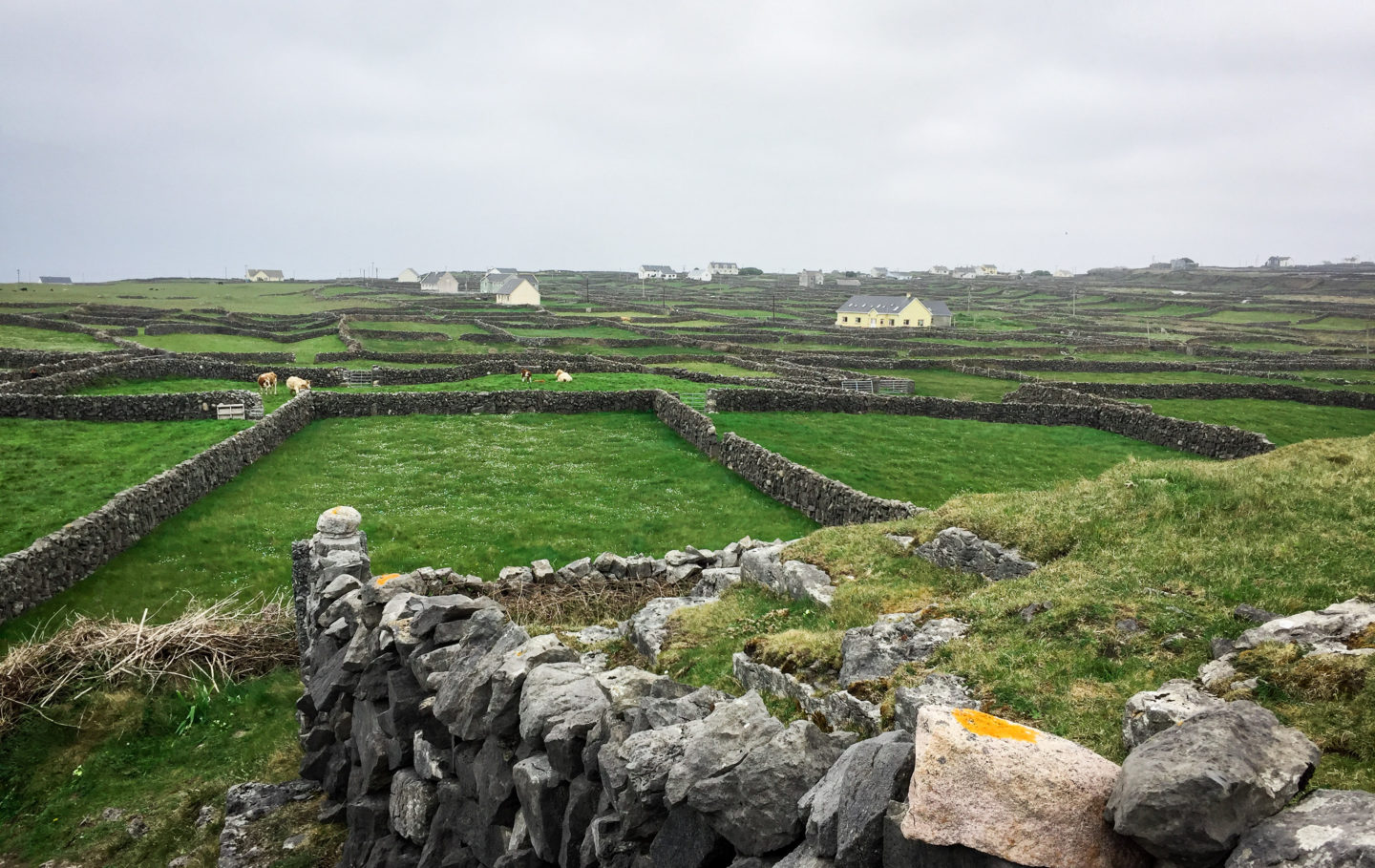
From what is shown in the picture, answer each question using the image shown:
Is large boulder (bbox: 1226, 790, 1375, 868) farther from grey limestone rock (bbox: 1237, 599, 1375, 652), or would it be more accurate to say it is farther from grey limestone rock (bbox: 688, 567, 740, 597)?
grey limestone rock (bbox: 688, 567, 740, 597)

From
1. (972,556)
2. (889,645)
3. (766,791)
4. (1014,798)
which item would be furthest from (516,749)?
(972,556)

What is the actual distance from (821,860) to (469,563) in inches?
595

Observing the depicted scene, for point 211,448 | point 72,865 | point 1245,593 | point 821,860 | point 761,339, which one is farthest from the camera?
point 761,339

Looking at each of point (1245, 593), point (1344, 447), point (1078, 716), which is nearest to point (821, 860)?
point (1078, 716)

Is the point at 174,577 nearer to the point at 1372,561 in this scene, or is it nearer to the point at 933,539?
the point at 933,539

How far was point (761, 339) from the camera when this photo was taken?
→ 287ft

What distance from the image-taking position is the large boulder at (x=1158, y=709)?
17.0 feet

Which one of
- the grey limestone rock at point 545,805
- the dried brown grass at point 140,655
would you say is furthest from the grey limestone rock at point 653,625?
the dried brown grass at point 140,655

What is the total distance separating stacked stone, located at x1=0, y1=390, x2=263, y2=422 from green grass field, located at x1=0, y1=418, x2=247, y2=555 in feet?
3.10

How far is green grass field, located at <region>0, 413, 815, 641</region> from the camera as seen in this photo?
18156 mm

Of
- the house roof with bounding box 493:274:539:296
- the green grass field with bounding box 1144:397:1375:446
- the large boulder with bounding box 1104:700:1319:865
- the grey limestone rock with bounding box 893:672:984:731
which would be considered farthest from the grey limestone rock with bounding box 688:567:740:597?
the house roof with bounding box 493:274:539:296

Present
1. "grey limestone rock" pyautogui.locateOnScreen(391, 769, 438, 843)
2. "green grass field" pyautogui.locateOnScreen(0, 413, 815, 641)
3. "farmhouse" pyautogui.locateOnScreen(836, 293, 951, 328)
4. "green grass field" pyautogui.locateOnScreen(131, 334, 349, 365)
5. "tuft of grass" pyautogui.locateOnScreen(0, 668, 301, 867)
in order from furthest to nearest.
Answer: "farmhouse" pyautogui.locateOnScreen(836, 293, 951, 328) < "green grass field" pyautogui.locateOnScreen(131, 334, 349, 365) < "green grass field" pyautogui.locateOnScreen(0, 413, 815, 641) < "tuft of grass" pyautogui.locateOnScreen(0, 668, 301, 867) < "grey limestone rock" pyautogui.locateOnScreen(391, 769, 438, 843)

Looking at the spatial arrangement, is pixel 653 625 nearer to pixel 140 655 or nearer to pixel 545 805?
pixel 545 805

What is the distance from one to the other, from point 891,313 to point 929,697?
119m
